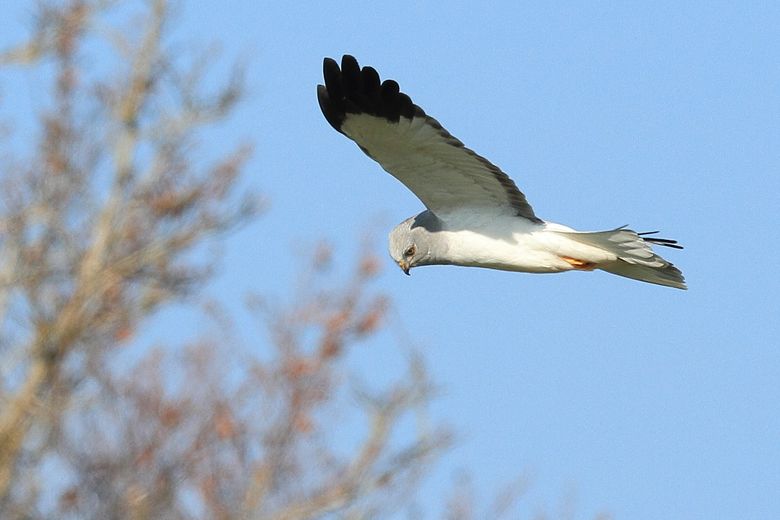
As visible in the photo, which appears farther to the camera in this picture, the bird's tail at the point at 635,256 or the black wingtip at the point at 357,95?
the bird's tail at the point at 635,256

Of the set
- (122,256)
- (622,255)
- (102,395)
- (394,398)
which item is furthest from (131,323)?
(622,255)

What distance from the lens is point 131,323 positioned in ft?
44.5

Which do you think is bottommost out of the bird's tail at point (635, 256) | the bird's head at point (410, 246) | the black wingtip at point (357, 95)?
the bird's tail at point (635, 256)

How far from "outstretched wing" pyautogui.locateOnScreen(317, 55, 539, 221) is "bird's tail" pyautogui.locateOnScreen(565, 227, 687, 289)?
0.47 meters

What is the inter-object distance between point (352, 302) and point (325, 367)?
1.93 ft

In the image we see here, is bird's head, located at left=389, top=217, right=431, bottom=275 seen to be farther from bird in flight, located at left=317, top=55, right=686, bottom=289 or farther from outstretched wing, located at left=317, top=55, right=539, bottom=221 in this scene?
outstretched wing, located at left=317, top=55, right=539, bottom=221

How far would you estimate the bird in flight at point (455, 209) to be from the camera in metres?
9.50

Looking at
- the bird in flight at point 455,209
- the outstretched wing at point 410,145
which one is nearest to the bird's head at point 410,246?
the bird in flight at point 455,209

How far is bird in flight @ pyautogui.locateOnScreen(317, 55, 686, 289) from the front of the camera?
31.2 feet

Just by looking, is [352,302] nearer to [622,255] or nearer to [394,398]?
[394,398]

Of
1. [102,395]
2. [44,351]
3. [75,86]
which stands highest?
[75,86]

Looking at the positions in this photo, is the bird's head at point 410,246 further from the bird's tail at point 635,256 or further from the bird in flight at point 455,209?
the bird's tail at point 635,256

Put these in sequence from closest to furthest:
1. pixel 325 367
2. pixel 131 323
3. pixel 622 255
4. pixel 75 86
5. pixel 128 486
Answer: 1. pixel 622 255
2. pixel 128 486
3. pixel 325 367
4. pixel 131 323
5. pixel 75 86

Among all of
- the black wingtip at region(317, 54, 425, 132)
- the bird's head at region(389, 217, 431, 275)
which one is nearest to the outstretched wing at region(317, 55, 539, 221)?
the black wingtip at region(317, 54, 425, 132)
